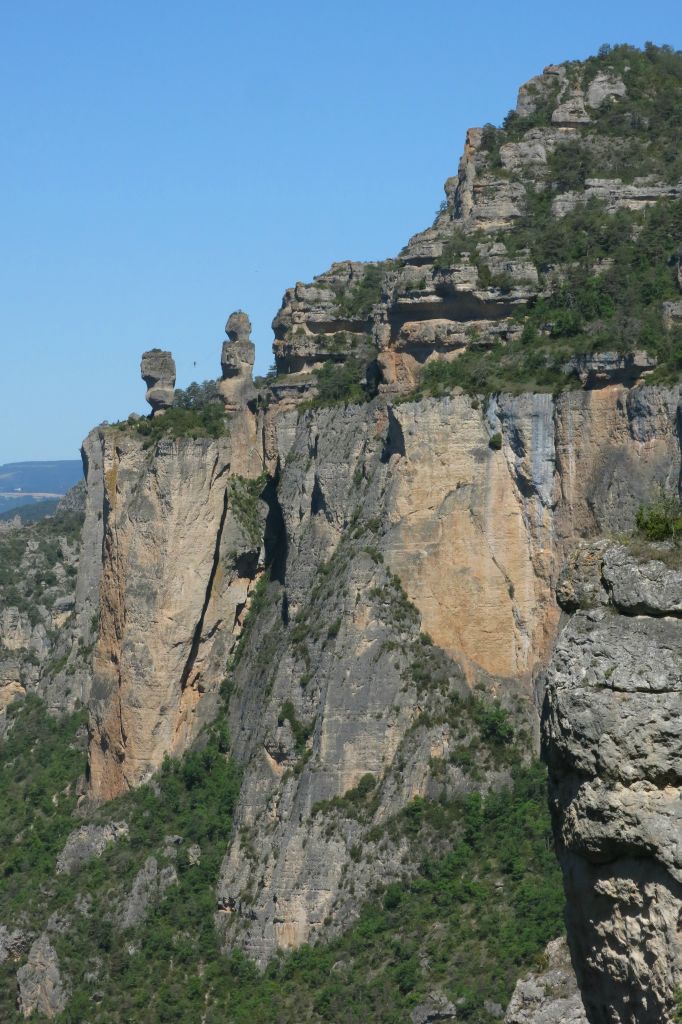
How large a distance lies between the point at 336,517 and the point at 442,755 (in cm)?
868

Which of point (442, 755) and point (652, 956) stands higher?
point (652, 956)

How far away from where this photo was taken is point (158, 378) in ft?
214

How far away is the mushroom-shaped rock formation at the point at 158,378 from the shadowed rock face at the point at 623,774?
49.4m

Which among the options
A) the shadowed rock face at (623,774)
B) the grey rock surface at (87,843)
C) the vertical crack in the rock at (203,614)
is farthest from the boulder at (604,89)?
the shadowed rock face at (623,774)

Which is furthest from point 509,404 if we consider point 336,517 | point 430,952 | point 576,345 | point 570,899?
point 570,899

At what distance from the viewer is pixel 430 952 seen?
45.7 metres

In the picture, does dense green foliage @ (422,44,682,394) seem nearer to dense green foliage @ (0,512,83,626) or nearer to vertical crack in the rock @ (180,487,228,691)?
vertical crack in the rock @ (180,487,228,691)

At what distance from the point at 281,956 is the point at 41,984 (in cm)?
967

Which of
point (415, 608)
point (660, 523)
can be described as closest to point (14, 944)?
point (415, 608)

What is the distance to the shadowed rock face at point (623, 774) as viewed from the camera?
48.9ft

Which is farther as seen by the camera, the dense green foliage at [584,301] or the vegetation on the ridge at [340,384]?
the vegetation on the ridge at [340,384]

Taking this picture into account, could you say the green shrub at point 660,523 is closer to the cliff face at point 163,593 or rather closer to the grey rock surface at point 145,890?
the grey rock surface at point 145,890

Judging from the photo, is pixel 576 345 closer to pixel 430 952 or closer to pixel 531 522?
pixel 531 522

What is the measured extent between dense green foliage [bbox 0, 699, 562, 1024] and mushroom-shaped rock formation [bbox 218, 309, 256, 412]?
10.1 m
